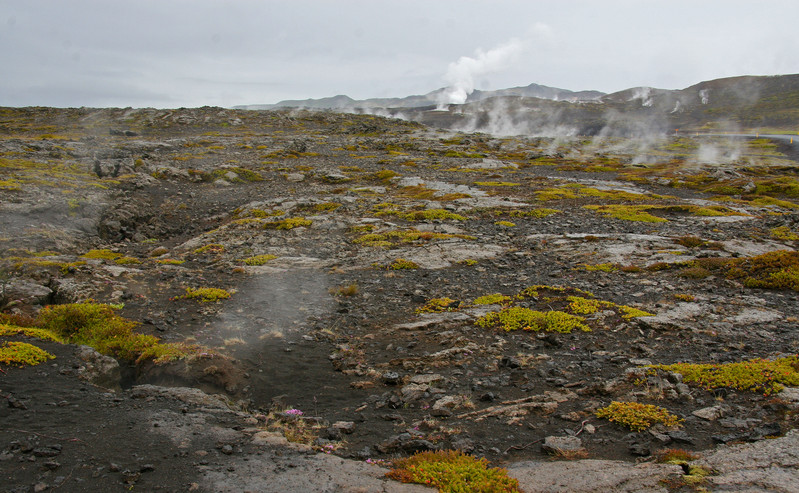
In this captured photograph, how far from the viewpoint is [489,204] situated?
33781mm

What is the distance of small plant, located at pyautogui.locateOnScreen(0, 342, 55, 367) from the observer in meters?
9.31

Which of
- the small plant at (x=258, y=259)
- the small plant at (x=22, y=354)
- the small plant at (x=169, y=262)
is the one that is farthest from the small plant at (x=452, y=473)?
the small plant at (x=169, y=262)

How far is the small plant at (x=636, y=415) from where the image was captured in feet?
27.2

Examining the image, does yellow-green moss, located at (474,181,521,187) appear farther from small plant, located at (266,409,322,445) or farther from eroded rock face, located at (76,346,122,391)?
eroded rock face, located at (76,346,122,391)

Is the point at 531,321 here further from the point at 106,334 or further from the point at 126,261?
the point at 126,261

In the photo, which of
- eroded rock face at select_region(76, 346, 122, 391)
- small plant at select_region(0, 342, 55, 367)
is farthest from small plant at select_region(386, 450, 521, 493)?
small plant at select_region(0, 342, 55, 367)

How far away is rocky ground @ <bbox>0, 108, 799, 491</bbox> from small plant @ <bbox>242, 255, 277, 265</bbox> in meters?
0.26

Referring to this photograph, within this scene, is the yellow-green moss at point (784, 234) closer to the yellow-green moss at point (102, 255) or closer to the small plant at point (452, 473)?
the small plant at point (452, 473)

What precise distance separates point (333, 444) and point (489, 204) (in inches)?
1105

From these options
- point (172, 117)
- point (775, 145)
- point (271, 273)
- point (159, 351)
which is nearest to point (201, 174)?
point (271, 273)

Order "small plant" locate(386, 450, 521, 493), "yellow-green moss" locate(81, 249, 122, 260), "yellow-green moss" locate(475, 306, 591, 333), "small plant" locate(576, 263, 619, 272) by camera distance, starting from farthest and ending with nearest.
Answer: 1. "yellow-green moss" locate(81, 249, 122, 260)
2. "small plant" locate(576, 263, 619, 272)
3. "yellow-green moss" locate(475, 306, 591, 333)
4. "small plant" locate(386, 450, 521, 493)

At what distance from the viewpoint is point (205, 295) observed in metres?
15.7

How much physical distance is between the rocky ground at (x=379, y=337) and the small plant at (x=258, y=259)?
0.26m

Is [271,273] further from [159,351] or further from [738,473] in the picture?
[738,473]
